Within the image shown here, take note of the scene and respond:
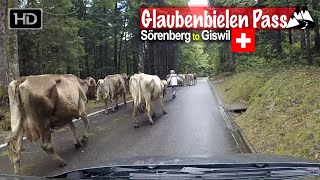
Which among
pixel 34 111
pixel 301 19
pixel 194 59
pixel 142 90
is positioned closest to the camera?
pixel 34 111

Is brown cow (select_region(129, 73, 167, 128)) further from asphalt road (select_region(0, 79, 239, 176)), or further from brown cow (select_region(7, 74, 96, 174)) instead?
brown cow (select_region(7, 74, 96, 174))

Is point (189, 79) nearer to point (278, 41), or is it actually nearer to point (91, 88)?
point (278, 41)

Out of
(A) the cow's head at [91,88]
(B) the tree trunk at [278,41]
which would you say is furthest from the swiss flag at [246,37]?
(A) the cow's head at [91,88]

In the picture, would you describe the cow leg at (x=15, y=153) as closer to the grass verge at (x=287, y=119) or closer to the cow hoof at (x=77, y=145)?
the cow hoof at (x=77, y=145)

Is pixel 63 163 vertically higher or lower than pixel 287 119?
lower

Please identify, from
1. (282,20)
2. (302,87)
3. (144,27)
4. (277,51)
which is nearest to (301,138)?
(302,87)

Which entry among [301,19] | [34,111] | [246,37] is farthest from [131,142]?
[246,37]

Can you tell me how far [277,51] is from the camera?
24.5 metres

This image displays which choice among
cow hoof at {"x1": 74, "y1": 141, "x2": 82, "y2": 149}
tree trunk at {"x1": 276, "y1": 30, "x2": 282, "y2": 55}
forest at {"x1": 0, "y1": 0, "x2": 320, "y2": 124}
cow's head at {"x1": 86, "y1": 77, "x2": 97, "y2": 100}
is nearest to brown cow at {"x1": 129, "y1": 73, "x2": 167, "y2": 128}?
cow's head at {"x1": 86, "y1": 77, "x2": 97, "y2": 100}

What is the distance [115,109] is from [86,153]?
30.7 feet

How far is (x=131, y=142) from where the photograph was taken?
10.2 meters

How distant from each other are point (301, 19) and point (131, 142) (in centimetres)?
1337

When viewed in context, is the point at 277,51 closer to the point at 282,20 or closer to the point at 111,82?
the point at 282,20

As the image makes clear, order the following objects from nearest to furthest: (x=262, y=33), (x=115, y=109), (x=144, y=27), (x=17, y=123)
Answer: (x=17, y=123) → (x=115, y=109) → (x=262, y=33) → (x=144, y=27)
